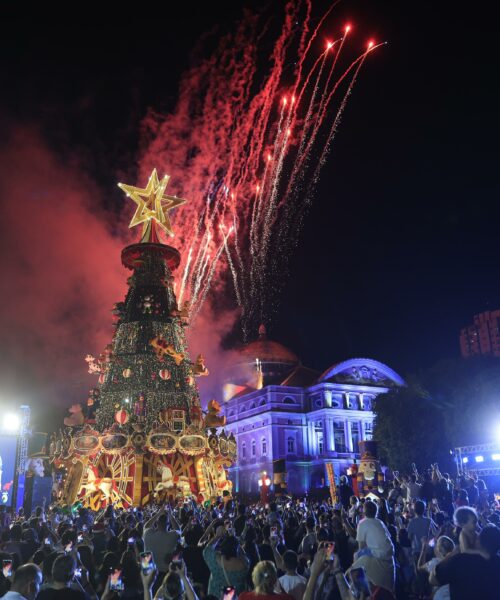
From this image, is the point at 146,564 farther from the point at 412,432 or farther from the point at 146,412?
the point at 412,432

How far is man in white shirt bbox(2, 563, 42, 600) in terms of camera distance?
433cm

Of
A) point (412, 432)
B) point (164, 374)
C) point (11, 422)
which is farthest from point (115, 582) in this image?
point (412, 432)

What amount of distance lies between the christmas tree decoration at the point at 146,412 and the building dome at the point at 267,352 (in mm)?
39969

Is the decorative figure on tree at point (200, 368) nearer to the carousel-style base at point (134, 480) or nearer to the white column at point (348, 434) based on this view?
the carousel-style base at point (134, 480)

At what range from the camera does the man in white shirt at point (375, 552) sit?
253 inches

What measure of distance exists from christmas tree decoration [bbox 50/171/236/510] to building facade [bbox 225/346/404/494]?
32.0 metres

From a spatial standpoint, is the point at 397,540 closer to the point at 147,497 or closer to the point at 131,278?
the point at 147,497

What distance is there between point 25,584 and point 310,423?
204ft

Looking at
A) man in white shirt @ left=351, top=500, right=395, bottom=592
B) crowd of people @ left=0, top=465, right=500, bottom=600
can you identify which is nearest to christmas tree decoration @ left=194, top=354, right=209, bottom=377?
crowd of people @ left=0, top=465, right=500, bottom=600

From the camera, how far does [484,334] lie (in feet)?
338

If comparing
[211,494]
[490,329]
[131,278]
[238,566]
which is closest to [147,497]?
[211,494]

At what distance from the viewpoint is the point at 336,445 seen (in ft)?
207

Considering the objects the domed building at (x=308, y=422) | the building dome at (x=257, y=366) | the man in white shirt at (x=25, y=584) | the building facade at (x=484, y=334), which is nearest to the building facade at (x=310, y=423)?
the domed building at (x=308, y=422)

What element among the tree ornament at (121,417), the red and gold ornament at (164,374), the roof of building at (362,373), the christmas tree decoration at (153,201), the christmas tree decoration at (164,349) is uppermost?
the christmas tree decoration at (153,201)
